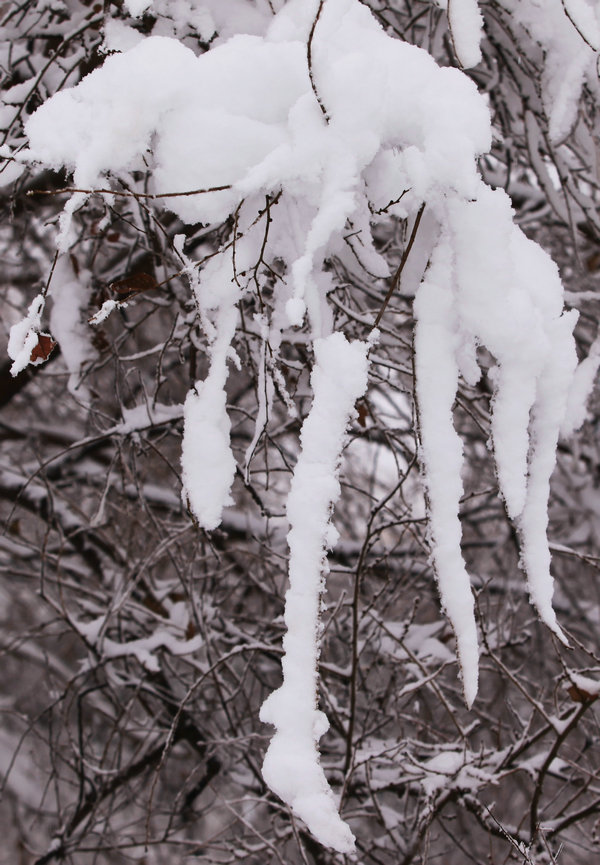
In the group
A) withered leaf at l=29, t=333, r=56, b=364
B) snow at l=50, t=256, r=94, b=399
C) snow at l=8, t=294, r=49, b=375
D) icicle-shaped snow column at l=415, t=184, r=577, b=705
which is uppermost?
icicle-shaped snow column at l=415, t=184, r=577, b=705

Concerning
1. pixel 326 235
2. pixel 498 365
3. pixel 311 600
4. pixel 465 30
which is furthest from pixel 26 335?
pixel 465 30

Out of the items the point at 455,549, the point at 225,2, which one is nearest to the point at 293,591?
the point at 455,549

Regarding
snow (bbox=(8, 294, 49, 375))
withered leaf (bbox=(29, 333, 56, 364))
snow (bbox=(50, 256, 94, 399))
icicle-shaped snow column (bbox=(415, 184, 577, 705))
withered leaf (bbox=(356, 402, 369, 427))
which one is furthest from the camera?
snow (bbox=(50, 256, 94, 399))

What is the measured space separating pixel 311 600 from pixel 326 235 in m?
0.49

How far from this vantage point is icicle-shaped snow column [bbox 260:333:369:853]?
2.83 ft

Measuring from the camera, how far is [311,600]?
36.0 inches

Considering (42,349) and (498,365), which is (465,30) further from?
(42,349)

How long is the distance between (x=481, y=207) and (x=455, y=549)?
49cm

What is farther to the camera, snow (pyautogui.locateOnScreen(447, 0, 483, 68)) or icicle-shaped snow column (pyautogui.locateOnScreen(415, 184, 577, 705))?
snow (pyautogui.locateOnScreen(447, 0, 483, 68))

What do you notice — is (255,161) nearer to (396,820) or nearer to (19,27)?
(19,27)

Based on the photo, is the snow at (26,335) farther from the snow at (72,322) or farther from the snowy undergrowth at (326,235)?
the snow at (72,322)

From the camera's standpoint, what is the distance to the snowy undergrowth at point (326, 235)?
926mm

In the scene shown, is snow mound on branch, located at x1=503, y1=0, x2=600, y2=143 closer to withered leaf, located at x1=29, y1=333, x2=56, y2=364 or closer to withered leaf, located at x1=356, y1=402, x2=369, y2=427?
withered leaf, located at x1=356, y1=402, x2=369, y2=427

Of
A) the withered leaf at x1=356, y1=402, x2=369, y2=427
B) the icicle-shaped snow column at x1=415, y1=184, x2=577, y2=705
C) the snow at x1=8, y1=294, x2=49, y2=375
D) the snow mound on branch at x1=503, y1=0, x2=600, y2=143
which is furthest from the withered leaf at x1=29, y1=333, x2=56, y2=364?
the snow mound on branch at x1=503, y1=0, x2=600, y2=143
